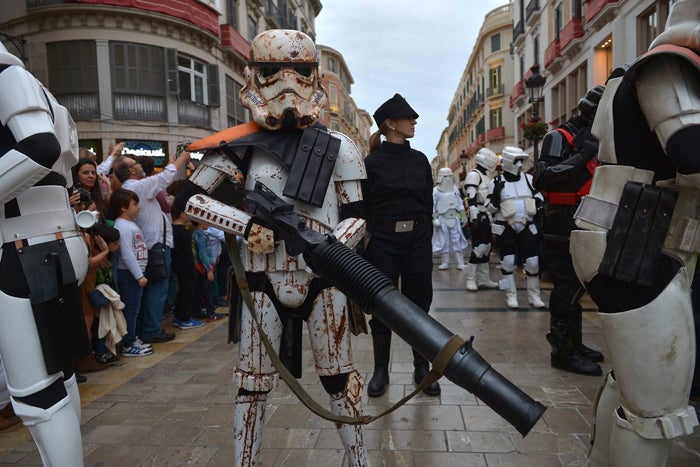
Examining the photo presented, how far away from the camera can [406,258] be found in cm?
350

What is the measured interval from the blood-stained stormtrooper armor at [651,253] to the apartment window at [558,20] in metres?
19.6

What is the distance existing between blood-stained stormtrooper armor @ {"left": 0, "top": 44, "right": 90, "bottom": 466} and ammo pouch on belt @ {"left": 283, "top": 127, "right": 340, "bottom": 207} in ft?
3.26

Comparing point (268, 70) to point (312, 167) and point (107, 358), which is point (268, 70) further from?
point (107, 358)

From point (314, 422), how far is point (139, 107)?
15921 millimetres

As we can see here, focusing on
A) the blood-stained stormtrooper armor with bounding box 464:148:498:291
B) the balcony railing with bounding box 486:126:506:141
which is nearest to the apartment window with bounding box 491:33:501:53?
the balcony railing with bounding box 486:126:506:141

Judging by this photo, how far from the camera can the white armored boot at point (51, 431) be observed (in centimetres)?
192

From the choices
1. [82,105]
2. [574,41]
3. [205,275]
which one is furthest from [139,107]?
[574,41]

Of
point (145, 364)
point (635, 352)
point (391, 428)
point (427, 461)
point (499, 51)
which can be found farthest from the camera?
point (499, 51)

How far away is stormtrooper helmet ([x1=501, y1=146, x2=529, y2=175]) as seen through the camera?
597cm

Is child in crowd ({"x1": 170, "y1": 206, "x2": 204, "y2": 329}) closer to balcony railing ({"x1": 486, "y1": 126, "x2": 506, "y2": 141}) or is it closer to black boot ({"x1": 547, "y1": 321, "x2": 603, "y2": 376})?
black boot ({"x1": 547, "y1": 321, "x2": 603, "y2": 376})

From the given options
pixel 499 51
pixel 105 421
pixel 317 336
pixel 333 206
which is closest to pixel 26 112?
pixel 333 206

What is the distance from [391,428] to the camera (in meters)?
2.91

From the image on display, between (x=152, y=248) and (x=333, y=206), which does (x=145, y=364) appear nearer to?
(x=152, y=248)

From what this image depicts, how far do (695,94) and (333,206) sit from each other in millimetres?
1453
